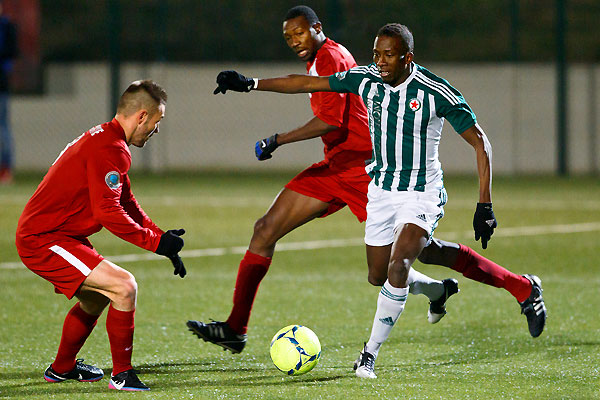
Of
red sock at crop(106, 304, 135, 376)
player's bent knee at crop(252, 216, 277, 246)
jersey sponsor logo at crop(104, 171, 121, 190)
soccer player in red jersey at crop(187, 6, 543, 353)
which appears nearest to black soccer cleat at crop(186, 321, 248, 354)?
soccer player in red jersey at crop(187, 6, 543, 353)

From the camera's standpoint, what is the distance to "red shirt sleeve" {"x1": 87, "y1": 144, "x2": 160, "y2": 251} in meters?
5.14

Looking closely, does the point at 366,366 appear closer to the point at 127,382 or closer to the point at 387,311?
the point at 387,311

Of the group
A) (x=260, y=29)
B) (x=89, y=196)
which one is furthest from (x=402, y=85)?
(x=260, y=29)

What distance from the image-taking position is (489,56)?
24.5 metres

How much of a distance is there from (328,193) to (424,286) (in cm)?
83

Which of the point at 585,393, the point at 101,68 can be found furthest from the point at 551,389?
the point at 101,68

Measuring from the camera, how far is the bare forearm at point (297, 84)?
20.3 feet

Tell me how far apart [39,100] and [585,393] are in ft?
59.3

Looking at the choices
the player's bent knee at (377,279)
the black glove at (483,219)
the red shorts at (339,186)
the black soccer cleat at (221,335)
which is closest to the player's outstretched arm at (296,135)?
the red shorts at (339,186)

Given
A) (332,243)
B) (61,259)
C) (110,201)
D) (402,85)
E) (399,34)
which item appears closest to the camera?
(110,201)

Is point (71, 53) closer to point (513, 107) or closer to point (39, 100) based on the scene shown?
point (39, 100)

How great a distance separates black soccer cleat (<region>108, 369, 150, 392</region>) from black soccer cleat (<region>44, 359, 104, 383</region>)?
0.28m

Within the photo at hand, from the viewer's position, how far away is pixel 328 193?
662 centimetres

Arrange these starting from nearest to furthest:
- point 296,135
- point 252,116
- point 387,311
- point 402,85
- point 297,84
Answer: point 387,311 → point 402,85 → point 297,84 → point 296,135 → point 252,116
